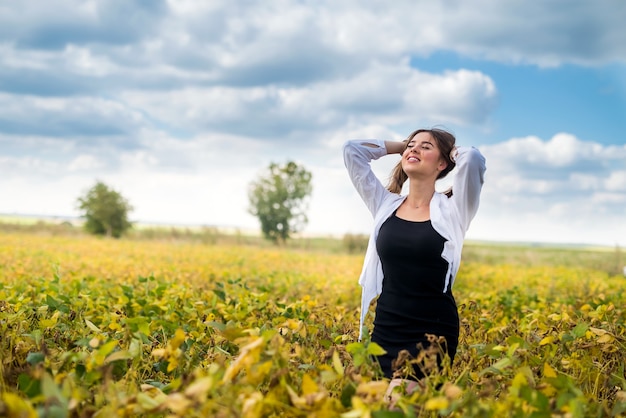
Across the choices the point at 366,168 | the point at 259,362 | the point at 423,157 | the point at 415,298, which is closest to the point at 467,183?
the point at 423,157

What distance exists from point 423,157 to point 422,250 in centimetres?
62

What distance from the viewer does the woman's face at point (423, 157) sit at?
3.73m

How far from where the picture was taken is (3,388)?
237 cm

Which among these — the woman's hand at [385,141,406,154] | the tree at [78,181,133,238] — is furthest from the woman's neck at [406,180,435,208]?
the tree at [78,181,133,238]

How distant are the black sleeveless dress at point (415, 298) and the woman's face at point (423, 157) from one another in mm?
362

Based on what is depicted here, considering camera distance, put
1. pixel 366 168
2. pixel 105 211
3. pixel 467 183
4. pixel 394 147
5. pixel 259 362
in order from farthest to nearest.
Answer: pixel 105 211
pixel 394 147
pixel 366 168
pixel 467 183
pixel 259 362

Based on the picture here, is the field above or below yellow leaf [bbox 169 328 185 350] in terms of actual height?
below

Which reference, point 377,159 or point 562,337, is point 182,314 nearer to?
point 377,159

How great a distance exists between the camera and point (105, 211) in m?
36.7

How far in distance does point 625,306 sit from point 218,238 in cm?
2465

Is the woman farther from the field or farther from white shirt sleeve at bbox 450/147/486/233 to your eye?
the field

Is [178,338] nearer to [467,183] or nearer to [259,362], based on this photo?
[259,362]

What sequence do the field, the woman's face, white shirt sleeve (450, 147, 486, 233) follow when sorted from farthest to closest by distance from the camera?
the woman's face < white shirt sleeve (450, 147, 486, 233) < the field

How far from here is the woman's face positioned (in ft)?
12.2
